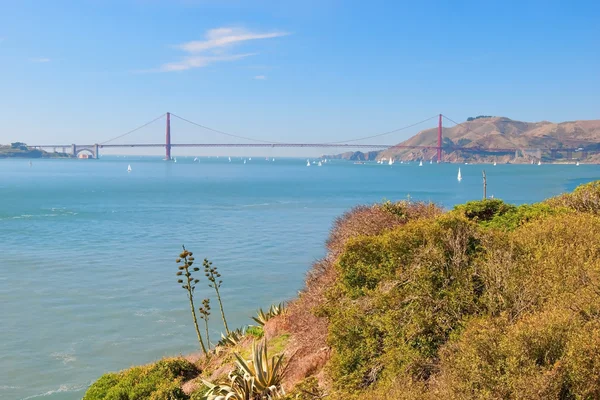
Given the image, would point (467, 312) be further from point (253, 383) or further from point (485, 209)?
point (485, 209)

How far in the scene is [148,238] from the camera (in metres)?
46.9

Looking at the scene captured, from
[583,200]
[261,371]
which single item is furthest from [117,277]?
[583,200]

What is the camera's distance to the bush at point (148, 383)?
13.9 metres

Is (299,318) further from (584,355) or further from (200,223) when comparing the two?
(200,223)

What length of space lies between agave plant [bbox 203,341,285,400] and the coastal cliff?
40mm

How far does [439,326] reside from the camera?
1066 centimetres

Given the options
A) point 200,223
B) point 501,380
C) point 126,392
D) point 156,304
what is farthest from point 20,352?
point 200,223

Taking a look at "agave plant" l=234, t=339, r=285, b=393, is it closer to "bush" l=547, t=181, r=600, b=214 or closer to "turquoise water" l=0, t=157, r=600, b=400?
"turquoise water" l=0, t=157, r=600, b=400

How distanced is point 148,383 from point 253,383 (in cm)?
415

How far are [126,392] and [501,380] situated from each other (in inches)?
396

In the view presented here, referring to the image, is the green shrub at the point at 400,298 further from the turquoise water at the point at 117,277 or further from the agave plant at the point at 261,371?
the turquoise water at the point at 117,277

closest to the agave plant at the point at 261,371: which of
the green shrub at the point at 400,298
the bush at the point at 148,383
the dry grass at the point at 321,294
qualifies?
the dry grass at the point at 321,294

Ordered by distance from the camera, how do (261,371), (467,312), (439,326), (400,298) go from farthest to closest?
(261,371), (400,298), (467,312), (439,326)

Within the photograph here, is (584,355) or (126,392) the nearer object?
(584,355)
